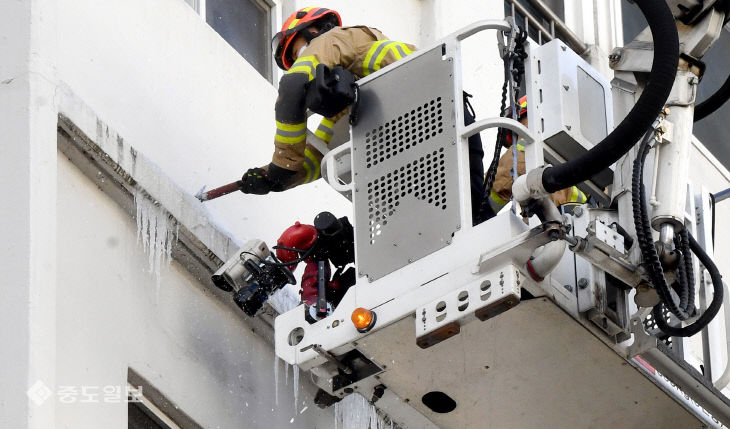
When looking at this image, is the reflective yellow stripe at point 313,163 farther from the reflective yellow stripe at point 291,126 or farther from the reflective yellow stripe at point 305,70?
the reflective yellow stripe at point 305,70

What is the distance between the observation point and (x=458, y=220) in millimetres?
8133

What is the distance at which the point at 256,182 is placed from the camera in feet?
31.0

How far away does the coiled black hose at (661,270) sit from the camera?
26.6ft

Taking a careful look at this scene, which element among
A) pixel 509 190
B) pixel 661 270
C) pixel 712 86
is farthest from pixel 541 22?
pixel 661 270

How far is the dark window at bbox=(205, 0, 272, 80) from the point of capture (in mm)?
10898

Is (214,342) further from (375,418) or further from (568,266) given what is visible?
(568,266)

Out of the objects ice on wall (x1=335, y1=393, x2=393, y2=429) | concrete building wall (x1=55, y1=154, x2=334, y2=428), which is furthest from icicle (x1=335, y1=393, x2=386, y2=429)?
concrete building wall (x1=55, y1=154, x2=334, y2=428)

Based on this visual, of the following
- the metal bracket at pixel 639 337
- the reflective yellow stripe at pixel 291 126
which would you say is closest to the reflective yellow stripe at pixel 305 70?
the reflective yellow stripe at pixel 291 126

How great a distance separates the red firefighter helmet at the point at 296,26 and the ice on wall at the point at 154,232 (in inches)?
44.0

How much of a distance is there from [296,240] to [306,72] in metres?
0.81

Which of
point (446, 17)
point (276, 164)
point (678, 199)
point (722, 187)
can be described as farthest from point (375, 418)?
point (722, 187)

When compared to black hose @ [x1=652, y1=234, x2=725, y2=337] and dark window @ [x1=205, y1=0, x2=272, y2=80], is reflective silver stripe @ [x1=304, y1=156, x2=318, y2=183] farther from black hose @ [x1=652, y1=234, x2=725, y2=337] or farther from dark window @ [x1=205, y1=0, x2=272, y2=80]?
black hose @ [x1=652, y1=234, x2=725, y2=337]

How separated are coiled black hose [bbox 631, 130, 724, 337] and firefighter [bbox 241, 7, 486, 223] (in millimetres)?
738

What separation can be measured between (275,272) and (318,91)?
95cm
